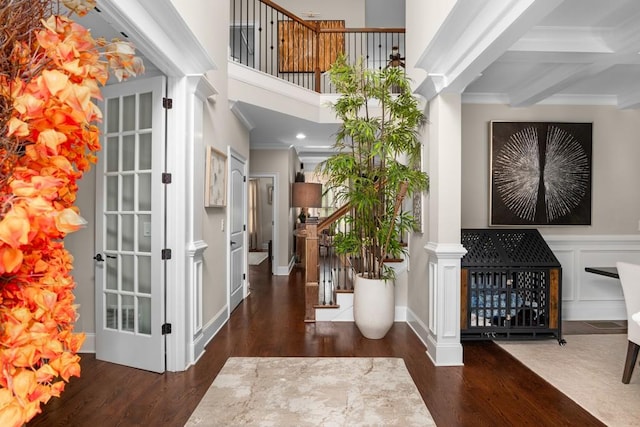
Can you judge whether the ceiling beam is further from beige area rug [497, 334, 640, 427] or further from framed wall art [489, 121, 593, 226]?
beige area rug [497, 334, 640, 427]

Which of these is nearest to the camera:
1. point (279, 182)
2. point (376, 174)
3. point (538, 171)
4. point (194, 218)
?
point (194, 218)

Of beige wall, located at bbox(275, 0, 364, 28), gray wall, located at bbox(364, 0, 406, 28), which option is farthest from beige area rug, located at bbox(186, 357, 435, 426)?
gray wall, located at bbox(364, 0, 406, 28)

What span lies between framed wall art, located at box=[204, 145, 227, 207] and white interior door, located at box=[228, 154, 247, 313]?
41 cm

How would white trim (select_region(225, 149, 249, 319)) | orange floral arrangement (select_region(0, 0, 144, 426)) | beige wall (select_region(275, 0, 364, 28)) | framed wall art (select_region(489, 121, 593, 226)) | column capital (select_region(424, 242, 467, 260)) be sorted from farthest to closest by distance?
beige wall (select_region(275, 0, 364, 28)) → white trim (select_region(225, 149, 249, 319)) → framed wall art (select_region(489, 121, 593, 226)) → column capital (select_region(424, 242, 467, 260)) → orange floral arrangement (select_region(0, 0, 144, 426))

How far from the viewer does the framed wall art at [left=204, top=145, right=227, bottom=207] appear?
348 centimetres

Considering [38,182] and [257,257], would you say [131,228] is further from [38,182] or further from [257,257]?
[257,257]

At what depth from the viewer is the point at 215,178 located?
3.74 m

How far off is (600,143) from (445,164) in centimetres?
245

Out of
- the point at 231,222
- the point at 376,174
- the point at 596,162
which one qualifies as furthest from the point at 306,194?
the point at 596,162

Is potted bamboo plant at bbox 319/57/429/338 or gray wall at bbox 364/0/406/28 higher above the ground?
gray wall at bbox 364/0/406/28

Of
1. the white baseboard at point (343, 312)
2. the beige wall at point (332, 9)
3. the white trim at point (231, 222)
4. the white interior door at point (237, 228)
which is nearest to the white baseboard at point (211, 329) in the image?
the white trim at point (231, 222)

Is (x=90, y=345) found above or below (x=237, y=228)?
below

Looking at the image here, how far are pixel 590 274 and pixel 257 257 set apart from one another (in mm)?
6933

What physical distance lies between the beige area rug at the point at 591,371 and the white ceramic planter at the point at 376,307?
3.60 ft
